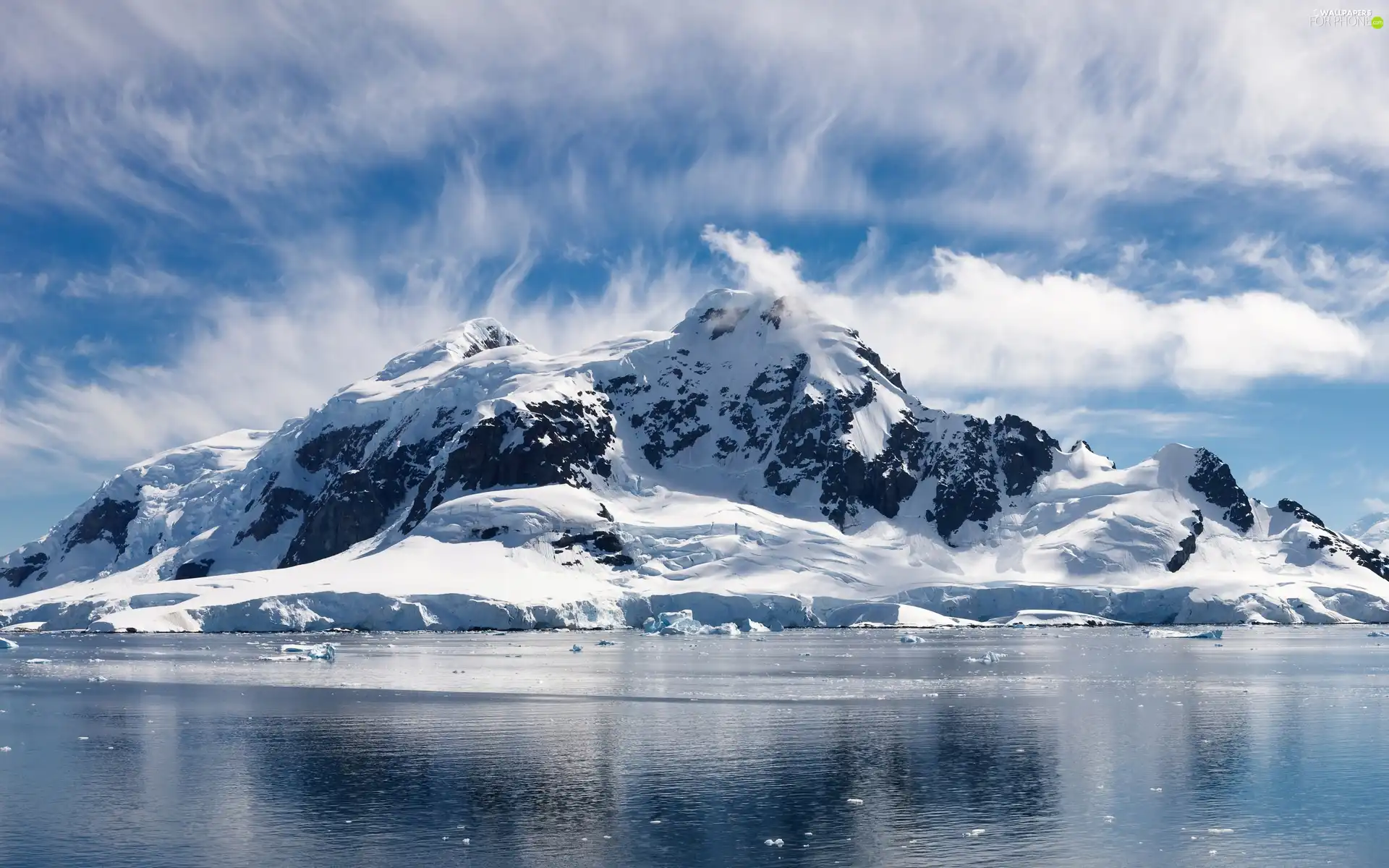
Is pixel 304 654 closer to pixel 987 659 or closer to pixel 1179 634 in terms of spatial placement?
pixel 987 659

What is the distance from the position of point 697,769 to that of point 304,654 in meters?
74.7

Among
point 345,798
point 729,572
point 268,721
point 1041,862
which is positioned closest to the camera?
point 1041,862

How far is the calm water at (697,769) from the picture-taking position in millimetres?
27734

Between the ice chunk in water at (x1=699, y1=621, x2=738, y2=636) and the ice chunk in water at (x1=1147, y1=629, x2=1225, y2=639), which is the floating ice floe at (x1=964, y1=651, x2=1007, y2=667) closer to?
the ice chunk in water at (x1=1147, y1=629, x2=1225, y2=639)

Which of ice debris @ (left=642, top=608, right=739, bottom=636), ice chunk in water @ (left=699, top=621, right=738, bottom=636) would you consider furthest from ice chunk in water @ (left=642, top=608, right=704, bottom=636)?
ice chunk in water @ (left=699, top=621, right=738, bottom=636)

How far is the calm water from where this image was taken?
27.7 m

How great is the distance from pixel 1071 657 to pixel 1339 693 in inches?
1413

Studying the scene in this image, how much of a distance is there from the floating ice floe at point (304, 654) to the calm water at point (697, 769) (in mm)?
17746

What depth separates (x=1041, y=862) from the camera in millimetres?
25828

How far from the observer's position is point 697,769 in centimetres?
3816

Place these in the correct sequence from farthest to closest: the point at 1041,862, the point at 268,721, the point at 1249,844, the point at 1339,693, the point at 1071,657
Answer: the point at 1071,657
the point at 1339,693
the point at 268,721
the point at 1249,844
the point at 1041,862

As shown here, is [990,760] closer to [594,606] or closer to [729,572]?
Answer: [594,606]

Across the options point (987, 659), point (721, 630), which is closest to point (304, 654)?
point (987, 659)

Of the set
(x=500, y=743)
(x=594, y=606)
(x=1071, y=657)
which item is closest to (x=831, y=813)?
(x=500, y=743)
